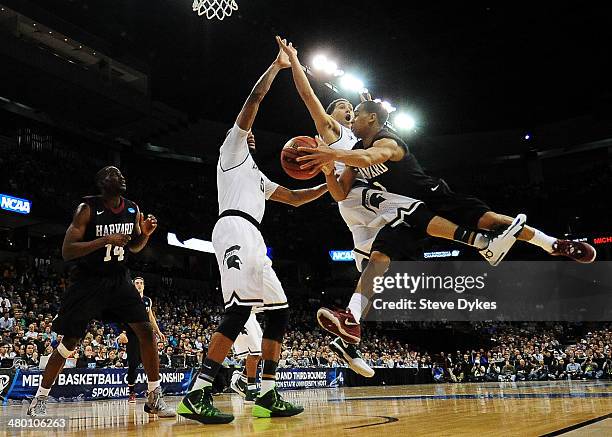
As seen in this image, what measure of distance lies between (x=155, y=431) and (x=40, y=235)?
20.1m

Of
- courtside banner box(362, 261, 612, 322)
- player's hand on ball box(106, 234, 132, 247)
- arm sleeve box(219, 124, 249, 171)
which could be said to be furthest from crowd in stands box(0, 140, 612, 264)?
arm sleeve box(219, 124, 249, 171)

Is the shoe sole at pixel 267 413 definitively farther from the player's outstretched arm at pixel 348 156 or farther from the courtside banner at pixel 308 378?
the courtside banner at pixel 308 378

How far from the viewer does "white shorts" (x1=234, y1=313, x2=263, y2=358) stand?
258 inches

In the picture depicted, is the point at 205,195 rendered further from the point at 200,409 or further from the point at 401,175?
the point at 401,175

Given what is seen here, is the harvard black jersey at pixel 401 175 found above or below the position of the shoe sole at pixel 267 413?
above

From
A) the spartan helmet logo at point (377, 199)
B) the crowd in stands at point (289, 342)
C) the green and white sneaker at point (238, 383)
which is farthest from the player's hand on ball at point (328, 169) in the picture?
the crowd in stands at point (289, 342)

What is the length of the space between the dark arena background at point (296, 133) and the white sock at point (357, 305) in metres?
7.38

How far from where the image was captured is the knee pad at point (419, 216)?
4.23 metres

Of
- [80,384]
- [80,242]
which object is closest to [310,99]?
[80,242]

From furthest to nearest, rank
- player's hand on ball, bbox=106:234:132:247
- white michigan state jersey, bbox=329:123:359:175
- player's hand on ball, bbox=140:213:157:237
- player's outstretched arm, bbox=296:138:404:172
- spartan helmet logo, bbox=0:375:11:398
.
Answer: spartan helmet logo, bbox=0:375:11:398
player's hand on ball, bbox=140:213:157:237
player's hand on ball, bbox=106:234:132:247
white michigan state jersey, bbox=329:123:359:175
player's outstretched arm, bbox=296:138:404:172

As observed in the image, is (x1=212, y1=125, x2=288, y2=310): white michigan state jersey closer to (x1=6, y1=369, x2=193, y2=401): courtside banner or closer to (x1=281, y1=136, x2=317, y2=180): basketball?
(x1=281, y1=136, x2=317, y2=180): basketball

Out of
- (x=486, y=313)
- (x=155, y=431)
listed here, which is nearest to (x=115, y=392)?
(x=155, y=431)

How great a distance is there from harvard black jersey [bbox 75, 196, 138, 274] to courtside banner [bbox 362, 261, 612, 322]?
2103 centimetres

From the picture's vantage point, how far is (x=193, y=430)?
4031 mm
